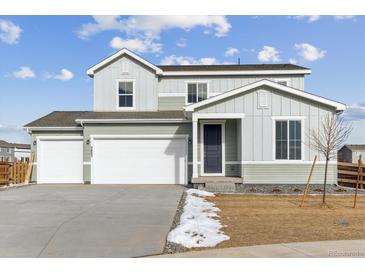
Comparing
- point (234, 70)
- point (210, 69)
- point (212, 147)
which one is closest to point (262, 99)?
point (212, 147)

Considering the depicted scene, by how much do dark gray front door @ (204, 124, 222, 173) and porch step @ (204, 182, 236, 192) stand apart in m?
1.96

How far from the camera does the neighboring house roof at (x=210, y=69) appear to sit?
20188mm

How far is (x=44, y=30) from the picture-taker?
12.7 metres

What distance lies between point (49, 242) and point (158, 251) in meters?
2.12

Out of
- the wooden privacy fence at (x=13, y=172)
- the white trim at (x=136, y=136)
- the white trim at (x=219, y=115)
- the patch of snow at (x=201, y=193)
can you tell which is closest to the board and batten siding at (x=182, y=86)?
the white trim at (x=136, y=136)

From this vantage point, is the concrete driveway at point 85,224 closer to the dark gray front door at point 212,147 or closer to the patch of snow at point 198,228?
the patch of snow at point 198,228

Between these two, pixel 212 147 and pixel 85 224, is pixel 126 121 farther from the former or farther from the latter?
pixel 85 224

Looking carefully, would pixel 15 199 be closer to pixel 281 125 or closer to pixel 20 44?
pixel 20 44

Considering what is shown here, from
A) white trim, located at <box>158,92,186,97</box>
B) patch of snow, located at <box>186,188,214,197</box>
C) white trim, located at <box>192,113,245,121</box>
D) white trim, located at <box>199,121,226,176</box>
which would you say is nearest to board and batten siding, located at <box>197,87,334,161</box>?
white trim, located at <box>192,113,245,121</box>

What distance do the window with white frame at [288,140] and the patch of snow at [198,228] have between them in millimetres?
6008

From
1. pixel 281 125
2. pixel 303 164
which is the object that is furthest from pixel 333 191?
pixel 281 125

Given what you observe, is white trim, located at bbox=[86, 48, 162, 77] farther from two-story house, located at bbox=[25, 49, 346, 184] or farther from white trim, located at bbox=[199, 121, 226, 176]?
white trim, located at bbox=[199, 121, 226, 176]

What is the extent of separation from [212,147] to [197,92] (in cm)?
489

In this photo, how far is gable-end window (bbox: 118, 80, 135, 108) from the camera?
797 inches
